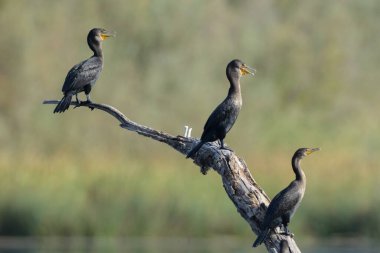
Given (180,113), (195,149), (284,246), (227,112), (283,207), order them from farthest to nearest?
1. (180,113)
2. (227,112)
3. (195,149)
4. (283,207)
5. (284,246)

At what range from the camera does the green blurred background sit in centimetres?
2305

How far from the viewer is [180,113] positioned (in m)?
29.7

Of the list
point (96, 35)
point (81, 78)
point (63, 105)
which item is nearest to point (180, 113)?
point (96, 35)

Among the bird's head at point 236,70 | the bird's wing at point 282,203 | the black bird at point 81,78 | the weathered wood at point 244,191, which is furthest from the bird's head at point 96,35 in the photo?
the bird's wing at point 282,203

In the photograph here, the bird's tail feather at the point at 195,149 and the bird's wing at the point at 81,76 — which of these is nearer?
the bird's tail feather at the point at 195,149

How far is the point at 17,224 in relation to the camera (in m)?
22.4

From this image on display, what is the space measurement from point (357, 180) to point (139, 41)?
33.6ft

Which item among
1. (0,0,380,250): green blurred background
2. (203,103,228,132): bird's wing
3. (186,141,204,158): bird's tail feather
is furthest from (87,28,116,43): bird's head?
(0,0,380,250): green blurred background

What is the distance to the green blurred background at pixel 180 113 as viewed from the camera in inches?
907

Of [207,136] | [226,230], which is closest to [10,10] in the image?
[226,230]

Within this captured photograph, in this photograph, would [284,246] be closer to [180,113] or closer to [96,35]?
[96,35]

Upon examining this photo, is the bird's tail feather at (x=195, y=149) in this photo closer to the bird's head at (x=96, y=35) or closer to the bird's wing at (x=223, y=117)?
the bird's wing at (x=223, y=117)

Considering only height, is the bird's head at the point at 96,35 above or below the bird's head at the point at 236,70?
above

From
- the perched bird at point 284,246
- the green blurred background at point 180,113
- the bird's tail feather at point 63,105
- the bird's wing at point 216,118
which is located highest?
the green blurred background at point 180,113
